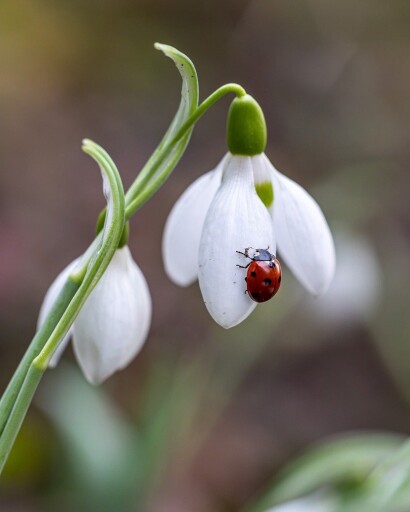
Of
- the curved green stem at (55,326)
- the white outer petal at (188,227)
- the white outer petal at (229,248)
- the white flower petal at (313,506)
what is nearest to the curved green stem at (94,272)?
the curved green stem at (55,326)

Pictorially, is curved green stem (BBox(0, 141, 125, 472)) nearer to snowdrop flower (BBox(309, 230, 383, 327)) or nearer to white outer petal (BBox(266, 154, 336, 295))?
white outer petal (BBox(266, 154, 336, 295))

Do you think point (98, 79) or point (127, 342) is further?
point (98, 79)

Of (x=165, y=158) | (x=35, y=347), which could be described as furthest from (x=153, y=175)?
(x=35, y=347)

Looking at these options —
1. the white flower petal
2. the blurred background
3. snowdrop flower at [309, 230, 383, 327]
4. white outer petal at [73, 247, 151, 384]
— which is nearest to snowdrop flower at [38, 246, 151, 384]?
white outer petal at [73, 247, 151, 384]

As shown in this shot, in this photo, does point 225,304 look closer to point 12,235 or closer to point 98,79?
point 12,235

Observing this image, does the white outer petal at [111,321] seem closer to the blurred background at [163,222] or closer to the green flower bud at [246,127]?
the green flower bud at [246,127]

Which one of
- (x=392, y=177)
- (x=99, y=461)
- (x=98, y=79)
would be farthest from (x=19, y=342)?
(x=98, y=79)

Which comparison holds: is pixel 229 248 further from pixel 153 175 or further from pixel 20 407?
pixel 20 407
